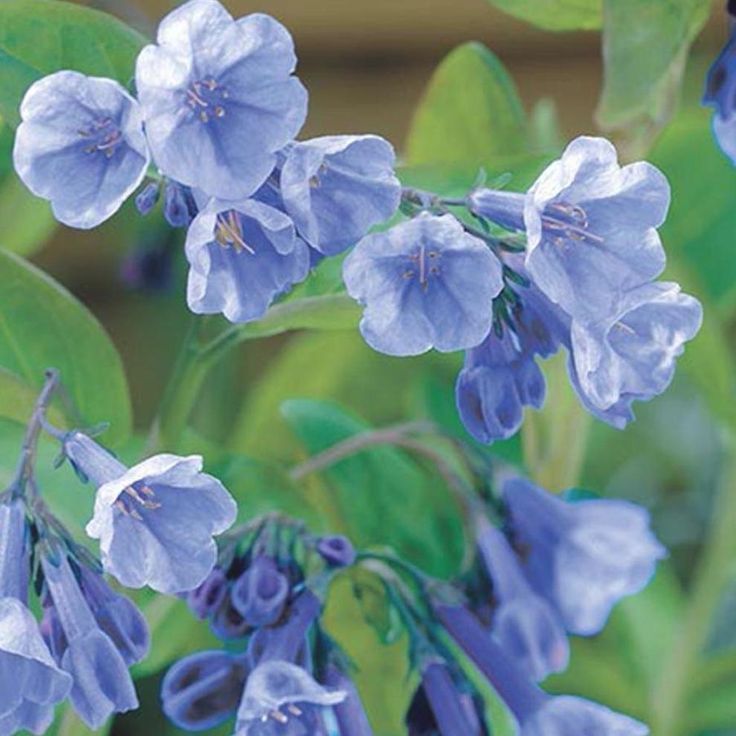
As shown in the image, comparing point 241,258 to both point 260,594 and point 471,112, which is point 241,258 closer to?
point 260,594

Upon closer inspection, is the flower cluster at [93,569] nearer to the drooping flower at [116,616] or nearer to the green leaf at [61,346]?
the drooping flower at [116,616]

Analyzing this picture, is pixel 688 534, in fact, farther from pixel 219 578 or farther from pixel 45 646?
pixel 45 646

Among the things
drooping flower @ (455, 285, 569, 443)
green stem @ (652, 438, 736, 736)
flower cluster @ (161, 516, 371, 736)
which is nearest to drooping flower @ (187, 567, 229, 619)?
flower cluster @ (161, 516, 371, 736)

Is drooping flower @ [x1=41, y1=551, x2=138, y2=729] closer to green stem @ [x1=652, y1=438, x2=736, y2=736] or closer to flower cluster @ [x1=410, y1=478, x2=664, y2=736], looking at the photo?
flower cluster @ [x1=410, y1=478, x2=664, y2=736]

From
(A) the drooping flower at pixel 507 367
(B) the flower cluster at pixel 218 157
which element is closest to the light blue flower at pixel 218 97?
(B) the flower cluster at pixel 218 157

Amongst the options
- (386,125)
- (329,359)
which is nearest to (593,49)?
(386,125)

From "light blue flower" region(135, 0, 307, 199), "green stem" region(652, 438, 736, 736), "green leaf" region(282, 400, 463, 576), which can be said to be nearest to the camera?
"light blue flower" region(135, 0, 307, 199)
